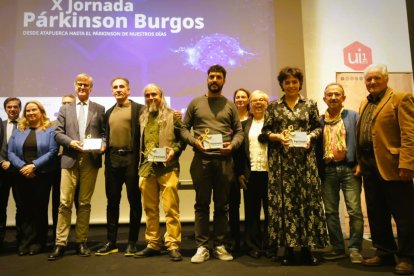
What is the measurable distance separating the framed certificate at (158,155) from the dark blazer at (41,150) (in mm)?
989

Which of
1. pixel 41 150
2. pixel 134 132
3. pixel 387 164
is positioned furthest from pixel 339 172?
pixel 41 150

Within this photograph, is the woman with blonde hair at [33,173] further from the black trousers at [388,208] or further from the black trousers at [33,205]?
the black trousers at [388,208]

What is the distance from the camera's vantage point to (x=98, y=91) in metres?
4.21

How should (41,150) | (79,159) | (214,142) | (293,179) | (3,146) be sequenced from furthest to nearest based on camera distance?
1. (3,146)
2. (41,150)
3. (79,159)
4. (214,142)
5. (293,179)

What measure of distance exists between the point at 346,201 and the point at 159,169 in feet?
5.19

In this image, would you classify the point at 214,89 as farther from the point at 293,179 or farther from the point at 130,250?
the point at 130,250

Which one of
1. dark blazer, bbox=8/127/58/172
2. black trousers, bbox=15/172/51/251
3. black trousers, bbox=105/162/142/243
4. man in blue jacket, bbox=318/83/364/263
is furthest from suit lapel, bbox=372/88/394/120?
black trousers, bbox=15/172/51/251

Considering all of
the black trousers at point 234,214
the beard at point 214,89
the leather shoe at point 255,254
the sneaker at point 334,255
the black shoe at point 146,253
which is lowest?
the sneaker at point 334,255

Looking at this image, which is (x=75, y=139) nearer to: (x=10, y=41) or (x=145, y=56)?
(x=145, y=56)

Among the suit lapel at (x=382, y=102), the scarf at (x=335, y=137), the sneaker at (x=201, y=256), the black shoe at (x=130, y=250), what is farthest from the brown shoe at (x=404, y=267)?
the black shoe at (x=130, y=250)

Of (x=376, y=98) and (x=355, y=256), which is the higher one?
(x=376, y=98)

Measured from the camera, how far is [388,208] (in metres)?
2.54

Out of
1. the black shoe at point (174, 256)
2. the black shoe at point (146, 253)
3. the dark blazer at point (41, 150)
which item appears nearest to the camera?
the black shoe at point (174, 256)

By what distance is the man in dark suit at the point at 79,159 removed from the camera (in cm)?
284
